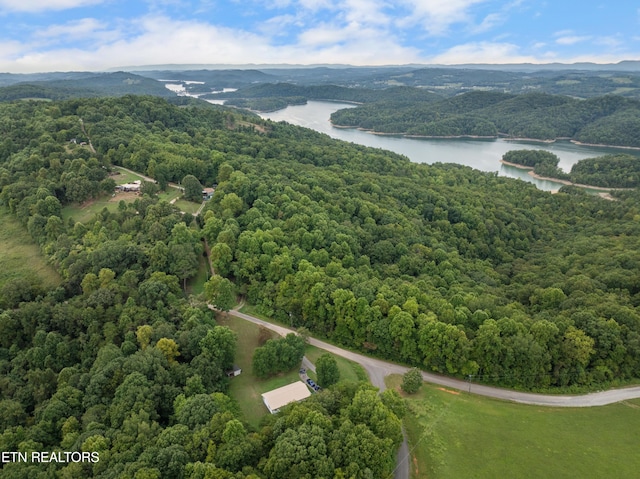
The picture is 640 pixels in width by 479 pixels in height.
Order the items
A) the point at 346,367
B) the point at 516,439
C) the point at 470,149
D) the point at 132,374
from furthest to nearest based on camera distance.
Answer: the point at 470,149, the point at 346,367, the point at 132,374, the point at 516,439

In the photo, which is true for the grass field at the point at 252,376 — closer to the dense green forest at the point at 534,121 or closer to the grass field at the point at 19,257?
the grass field at the point at 19,257

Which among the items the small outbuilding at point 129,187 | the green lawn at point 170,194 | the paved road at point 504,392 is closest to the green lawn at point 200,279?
the green lawn at point 170,194

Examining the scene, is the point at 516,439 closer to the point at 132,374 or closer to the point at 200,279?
the point at 132,374

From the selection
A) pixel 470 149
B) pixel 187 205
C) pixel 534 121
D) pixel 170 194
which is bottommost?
pixel 470 149

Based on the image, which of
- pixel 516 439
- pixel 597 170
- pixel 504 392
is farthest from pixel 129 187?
pixel 597 170

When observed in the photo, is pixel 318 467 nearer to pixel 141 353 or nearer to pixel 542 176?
pixel 141 353

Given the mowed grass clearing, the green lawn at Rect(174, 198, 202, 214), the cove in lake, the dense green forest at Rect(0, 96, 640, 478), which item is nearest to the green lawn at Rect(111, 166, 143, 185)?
the dense green forest at Rect(0, 96, 640, 478)
